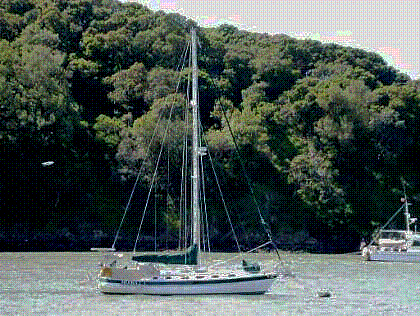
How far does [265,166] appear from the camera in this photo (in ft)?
369

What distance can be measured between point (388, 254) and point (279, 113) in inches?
1331

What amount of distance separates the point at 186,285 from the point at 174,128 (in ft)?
174

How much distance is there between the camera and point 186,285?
159 feet

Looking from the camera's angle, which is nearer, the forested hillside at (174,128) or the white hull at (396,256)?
the white hull at (396,256)

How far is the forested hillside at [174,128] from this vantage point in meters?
96.8

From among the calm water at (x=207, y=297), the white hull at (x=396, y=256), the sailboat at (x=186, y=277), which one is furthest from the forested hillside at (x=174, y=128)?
the sailboat at (x=186, y=277)

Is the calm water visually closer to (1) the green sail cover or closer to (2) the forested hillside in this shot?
(1) the green sail cover

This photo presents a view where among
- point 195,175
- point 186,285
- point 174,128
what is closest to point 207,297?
point 186,285

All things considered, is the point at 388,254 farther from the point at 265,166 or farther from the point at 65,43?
the point at 65,43

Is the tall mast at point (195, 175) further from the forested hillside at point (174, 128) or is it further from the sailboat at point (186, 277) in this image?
the forested hillside at point (174, 128)

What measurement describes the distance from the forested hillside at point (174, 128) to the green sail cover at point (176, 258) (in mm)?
41982

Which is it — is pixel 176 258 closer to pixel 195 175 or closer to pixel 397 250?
pixel 195 175

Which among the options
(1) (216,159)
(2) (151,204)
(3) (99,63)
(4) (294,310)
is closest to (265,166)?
(1) (216,159)

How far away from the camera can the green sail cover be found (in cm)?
4947
